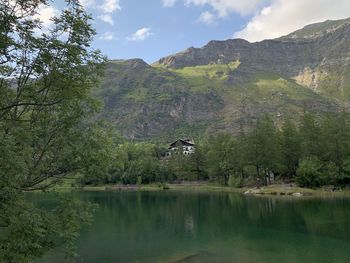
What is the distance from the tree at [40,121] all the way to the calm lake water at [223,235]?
18.1m

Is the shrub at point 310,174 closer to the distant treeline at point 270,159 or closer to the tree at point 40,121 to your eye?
the distant treeline at point 270,159

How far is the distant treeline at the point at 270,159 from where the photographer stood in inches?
3703

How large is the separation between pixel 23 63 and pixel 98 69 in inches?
133

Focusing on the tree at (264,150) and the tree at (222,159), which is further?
the tree at (222,159)

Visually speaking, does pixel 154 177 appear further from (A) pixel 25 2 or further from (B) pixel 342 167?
(A) pixel 25 2

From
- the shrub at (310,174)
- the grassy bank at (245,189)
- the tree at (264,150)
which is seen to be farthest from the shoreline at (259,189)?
the tree at (264,150)

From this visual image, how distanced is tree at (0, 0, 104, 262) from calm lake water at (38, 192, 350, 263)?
18123mm

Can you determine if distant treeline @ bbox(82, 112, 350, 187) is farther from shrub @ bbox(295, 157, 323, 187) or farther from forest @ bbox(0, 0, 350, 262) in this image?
forest @ bbox(0, 0, 350, 262)

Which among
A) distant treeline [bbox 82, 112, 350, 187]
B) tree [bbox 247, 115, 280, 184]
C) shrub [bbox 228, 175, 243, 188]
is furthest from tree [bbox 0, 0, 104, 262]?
shrub [bbox 228, 175, 243, 188]

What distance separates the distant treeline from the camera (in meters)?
94.1

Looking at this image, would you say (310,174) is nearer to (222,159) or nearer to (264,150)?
(264,150)

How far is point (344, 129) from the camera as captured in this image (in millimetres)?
96062

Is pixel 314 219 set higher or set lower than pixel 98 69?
lower

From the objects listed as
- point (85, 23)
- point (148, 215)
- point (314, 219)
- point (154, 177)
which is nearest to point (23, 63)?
point (85, 23)
